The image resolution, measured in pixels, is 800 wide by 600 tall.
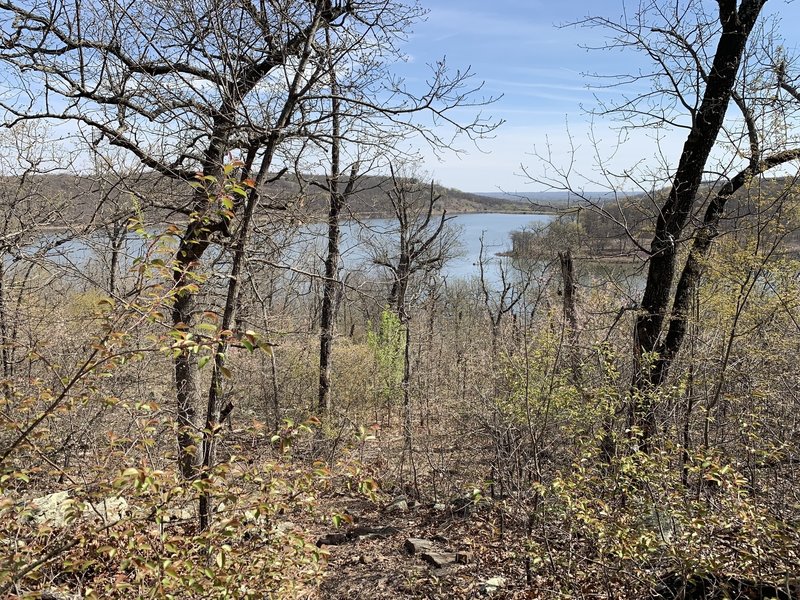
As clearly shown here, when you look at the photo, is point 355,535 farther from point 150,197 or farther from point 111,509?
point 150,197

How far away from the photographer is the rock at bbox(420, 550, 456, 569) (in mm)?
6425

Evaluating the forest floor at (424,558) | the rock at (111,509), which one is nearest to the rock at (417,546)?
the forest floor at (424,558)

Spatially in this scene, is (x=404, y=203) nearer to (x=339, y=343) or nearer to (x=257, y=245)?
(x=339, y=343)

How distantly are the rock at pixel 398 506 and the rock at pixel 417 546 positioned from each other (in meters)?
2.00

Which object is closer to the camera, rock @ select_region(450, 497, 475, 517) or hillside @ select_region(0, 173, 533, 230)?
hillside @ select_region(0, 173, 533, 230)

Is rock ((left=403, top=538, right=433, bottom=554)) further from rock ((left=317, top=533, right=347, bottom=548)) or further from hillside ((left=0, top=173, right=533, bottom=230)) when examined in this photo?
hillside ((left=0, top=173, right=533, bottom=230))

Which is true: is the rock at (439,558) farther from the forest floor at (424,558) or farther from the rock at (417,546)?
the rock at (417,546)

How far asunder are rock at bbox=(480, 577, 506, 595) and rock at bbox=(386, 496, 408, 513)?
3.64m

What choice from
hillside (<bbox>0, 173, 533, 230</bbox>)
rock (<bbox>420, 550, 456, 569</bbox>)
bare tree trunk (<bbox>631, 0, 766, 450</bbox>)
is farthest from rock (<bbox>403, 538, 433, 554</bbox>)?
hillside (<bbox>0, 173, 533, 230</bbox>)

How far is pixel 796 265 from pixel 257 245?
6.90 metres

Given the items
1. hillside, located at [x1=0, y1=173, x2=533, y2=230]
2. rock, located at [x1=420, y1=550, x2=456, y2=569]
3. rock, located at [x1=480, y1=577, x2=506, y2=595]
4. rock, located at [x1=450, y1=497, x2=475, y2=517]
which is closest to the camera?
hillside, located at [x1=0, y1=173, x2=533, y2=230]

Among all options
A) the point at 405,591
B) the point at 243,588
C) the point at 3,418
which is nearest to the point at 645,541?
the point at 243,588

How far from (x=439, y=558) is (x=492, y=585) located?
3.51 feet

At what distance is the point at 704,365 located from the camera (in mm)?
6594
